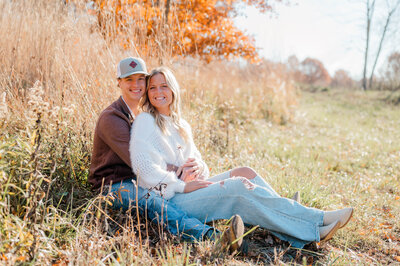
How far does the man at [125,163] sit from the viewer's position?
8.21 feet

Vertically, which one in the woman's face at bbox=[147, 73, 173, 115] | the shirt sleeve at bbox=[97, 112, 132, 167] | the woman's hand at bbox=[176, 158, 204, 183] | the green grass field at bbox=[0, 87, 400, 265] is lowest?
the green grass field at bbox=[0, 87, 400, 265]

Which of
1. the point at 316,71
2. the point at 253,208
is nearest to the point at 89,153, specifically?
the point at 253,208

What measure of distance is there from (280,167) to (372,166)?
1835mm

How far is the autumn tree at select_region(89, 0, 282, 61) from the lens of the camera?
392cm

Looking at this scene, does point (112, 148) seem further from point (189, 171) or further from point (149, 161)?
point (189, 171)

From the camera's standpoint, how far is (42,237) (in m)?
1.91

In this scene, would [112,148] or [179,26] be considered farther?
[179,26]

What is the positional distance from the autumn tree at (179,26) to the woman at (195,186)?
1209 mm

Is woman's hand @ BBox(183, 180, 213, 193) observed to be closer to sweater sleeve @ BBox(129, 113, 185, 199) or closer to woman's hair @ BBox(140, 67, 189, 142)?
sweater sleeve @ BBox(129, 113, 185, 199)

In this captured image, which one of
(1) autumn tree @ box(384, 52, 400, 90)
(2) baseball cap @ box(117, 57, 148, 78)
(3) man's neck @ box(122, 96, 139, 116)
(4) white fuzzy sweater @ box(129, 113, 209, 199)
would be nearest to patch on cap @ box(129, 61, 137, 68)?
(2) baseball cap @ box(117, 57, 148, 78)

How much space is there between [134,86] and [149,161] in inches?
29.4

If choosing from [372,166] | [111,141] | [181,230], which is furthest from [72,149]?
[372,166]

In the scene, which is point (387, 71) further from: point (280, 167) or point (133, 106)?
point (133, 106)

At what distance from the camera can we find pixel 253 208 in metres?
2.49
